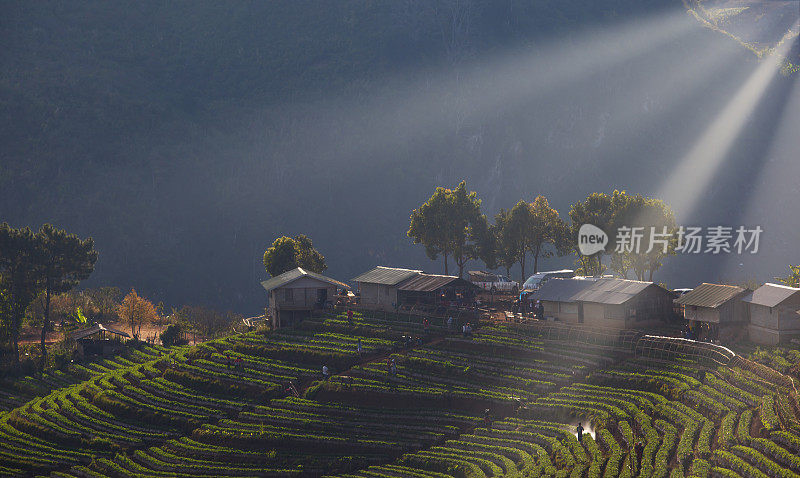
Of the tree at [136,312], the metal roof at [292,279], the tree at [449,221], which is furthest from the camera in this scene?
the tree at [136,312]

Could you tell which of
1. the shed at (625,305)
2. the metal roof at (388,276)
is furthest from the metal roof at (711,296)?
the metal roof at (388,276)

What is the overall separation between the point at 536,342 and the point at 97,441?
41.0 meters

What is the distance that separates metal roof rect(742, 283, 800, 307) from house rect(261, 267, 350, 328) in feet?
152

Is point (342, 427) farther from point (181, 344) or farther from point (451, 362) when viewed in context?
point (181, 344)

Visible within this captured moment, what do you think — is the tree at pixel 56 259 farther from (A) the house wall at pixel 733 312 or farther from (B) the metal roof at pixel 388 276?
(A) the house wall at pixel 733 312

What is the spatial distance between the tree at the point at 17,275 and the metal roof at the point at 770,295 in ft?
302

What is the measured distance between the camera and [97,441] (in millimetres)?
66062

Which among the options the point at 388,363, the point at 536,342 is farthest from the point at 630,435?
the point at 388,363

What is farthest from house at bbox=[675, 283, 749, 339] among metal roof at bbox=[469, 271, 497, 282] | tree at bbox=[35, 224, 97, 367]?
tree at bbox=[35, 224, 97, 367]

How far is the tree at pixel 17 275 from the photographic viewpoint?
104375 millimetres

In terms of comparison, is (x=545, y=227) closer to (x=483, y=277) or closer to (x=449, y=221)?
(x=483, y=277)

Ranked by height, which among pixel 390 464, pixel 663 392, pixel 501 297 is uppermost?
pixel 501 297

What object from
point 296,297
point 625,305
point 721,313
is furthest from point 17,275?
point 721,313

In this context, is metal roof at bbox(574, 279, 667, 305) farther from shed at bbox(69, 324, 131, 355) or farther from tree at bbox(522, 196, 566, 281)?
shed at bbox(69, 324, 131, 355)
